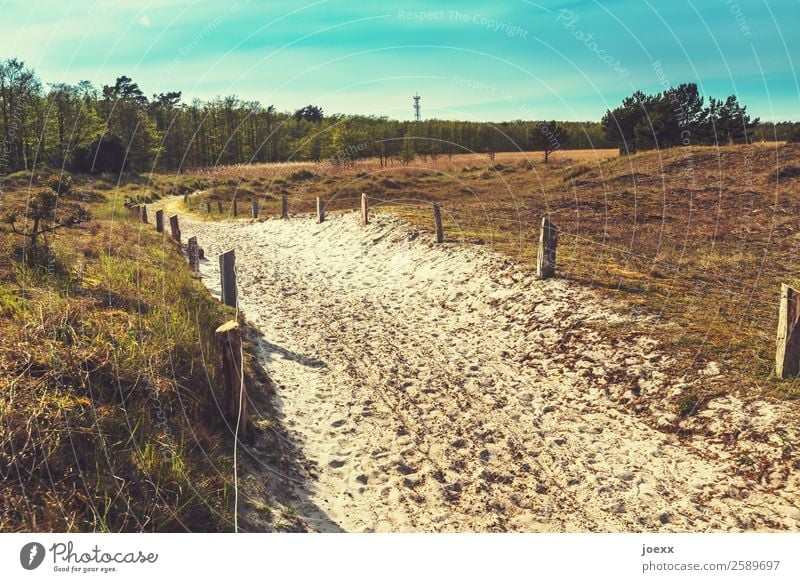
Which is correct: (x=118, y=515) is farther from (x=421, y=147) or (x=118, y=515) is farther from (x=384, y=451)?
(x=421, y=147)

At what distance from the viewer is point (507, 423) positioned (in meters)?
7.87

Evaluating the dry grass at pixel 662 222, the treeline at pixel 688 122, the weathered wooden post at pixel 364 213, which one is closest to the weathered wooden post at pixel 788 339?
the dry grass at pixel 662 222

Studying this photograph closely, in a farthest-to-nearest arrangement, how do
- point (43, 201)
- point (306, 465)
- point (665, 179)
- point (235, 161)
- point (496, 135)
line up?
point (496, 135), point (235, 161), point (665, 179), point (43, 201), point (306, 465)

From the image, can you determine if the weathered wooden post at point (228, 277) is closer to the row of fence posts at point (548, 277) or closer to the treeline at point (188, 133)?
the row of fence posts at point (548, 277)

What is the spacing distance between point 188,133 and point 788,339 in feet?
242

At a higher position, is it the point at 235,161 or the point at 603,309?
the point at 235,161

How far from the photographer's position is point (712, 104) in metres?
41.8

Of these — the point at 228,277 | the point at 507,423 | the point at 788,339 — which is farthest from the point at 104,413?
the point at 788,339

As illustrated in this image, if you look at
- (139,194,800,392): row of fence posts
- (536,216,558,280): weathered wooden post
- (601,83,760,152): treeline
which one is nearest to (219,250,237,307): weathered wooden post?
(139,194,800,392): row of fence posts

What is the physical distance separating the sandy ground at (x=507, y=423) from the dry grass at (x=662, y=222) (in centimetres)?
105

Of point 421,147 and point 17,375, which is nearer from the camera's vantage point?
point 17,375

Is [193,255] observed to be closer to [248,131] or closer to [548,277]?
[548,277]

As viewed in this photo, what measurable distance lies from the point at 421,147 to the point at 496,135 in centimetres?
1884
